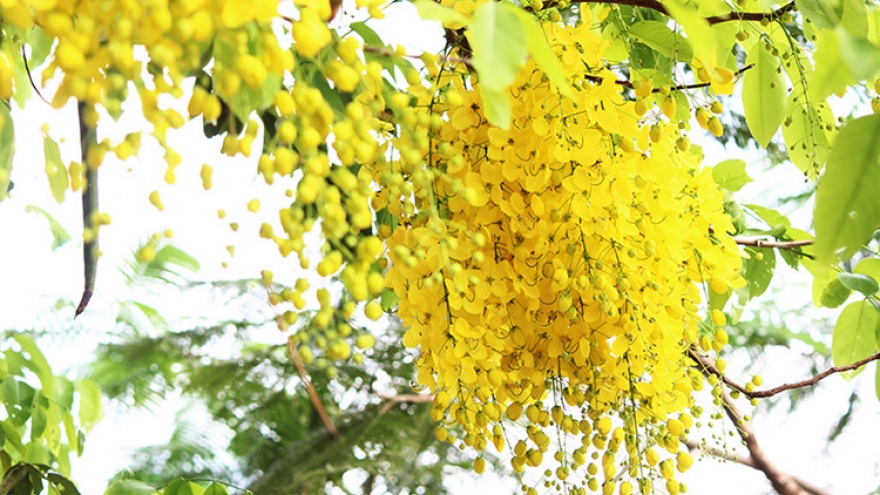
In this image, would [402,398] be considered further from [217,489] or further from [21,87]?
[21,87]

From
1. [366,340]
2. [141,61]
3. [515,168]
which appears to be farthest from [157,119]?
[515,168]

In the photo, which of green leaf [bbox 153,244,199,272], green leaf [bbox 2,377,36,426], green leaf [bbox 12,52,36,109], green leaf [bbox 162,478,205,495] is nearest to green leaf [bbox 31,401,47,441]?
green leaf [bbox 2,377,36,426]

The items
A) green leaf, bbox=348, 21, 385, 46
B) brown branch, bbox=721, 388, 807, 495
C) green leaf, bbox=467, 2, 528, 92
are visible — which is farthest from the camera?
brown branch, bbox=721, 388, 807, 495

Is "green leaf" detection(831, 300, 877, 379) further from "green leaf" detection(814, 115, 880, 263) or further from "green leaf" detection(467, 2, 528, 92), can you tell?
"green leaf" detection(467, 2, 528, 92)

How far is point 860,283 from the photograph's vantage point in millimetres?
647

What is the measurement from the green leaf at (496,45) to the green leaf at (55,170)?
264 millimetres

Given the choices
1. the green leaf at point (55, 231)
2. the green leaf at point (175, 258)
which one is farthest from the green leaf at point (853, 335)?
the green leaf at point (175, 258)

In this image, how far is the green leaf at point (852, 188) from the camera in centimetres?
37

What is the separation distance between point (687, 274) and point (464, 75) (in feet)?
0.69

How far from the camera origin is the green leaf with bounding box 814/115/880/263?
369 mm

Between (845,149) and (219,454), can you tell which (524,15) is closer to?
(845,149)

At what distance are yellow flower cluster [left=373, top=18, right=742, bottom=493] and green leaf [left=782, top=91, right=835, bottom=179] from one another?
0.48 ft

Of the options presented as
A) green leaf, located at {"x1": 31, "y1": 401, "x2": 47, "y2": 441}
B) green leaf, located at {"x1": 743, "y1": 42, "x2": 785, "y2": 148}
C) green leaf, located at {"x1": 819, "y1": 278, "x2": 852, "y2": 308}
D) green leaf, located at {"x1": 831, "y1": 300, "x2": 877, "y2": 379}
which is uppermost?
green leaf, located at {"x1": 743, "y1": 42, "x2": 785, "y2": 148}

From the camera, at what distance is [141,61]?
0.37m
